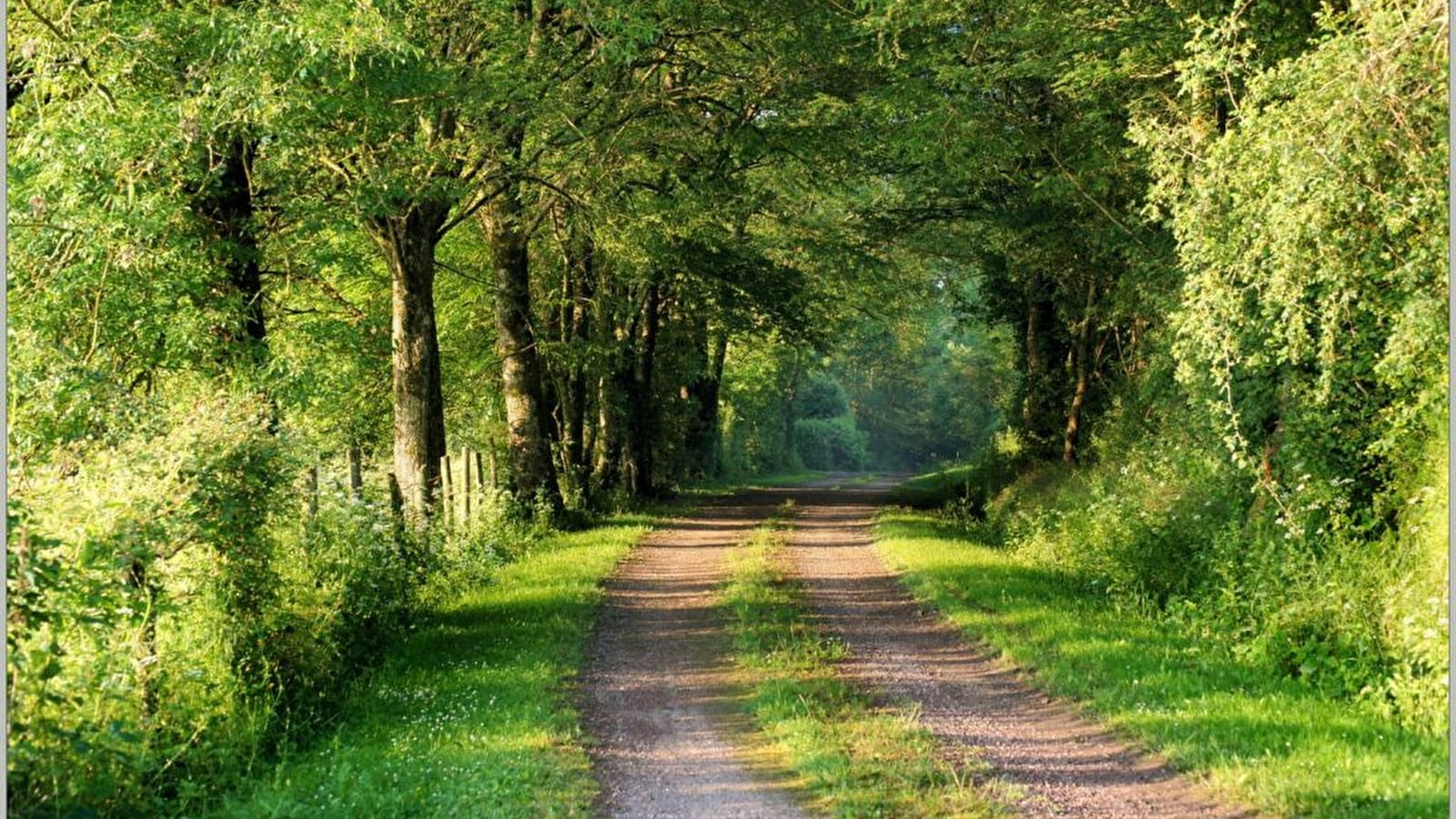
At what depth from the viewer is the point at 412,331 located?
721 inches

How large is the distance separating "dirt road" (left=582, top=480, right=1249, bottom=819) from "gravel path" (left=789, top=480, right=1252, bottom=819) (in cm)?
2

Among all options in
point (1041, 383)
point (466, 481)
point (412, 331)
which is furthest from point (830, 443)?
point (412, 331)

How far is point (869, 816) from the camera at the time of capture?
7281 millimetres

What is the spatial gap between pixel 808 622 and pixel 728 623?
3.08ft

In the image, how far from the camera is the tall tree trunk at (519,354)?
2231 cm

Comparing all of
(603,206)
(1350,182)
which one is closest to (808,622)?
(1350,182)

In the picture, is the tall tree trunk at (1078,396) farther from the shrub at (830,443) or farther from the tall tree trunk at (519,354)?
the shrub at (830,443)

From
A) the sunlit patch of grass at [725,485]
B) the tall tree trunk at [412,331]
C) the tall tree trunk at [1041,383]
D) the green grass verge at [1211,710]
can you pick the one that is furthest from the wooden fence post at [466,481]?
the sunlit patch of grass at [725,485]

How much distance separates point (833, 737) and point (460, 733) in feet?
9.42

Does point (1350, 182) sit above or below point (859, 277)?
below

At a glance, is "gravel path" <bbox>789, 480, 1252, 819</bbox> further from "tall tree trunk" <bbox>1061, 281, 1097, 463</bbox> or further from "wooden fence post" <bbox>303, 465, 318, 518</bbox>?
"tall tree trunk" <bbox>1061, 281, 1097, 463</bbox>

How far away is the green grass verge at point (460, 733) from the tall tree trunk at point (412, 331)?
4709 mm

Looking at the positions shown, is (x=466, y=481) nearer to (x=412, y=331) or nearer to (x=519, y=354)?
(x=412, y=331)

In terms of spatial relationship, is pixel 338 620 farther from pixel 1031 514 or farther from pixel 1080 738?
pixel 1031 514
